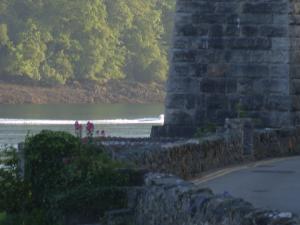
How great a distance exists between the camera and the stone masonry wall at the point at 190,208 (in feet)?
36.4

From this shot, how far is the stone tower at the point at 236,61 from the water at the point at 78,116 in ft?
154

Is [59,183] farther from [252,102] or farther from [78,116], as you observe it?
[78,116]

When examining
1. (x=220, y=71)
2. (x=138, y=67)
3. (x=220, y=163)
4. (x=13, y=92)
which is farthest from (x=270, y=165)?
(x=138, y=67)

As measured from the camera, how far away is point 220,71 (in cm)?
2522

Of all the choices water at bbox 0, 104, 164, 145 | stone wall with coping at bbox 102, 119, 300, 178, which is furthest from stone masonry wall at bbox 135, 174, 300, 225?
water at bbox 0, 104, 164, 145

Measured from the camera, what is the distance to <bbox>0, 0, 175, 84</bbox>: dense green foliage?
319ft

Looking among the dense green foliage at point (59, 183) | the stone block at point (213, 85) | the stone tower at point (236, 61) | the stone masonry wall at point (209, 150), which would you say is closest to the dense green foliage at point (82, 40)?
the stone tower at point (236, 61)

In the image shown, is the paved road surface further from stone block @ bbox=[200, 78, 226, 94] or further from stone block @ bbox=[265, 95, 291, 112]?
stone block @ bbox=[200, 78, 226, 94]

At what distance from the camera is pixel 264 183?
19734 millimetres

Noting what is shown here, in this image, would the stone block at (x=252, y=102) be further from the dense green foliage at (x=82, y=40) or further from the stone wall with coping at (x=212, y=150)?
the dense green foliage at (x=82, y=40)

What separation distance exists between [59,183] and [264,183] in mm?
4323

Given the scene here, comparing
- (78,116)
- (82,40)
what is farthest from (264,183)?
(82,40)

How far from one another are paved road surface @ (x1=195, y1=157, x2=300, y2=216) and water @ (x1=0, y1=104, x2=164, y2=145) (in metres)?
50.3

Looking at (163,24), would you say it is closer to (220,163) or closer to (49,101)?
(49,101)
